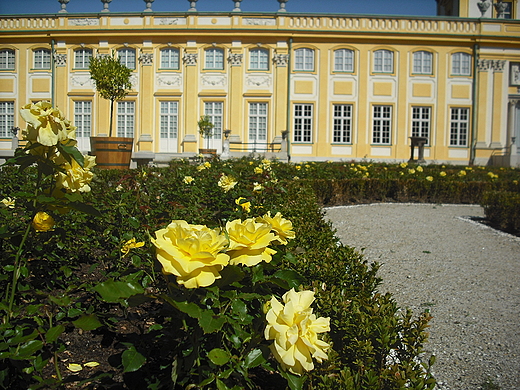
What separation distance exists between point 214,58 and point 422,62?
10989 mm

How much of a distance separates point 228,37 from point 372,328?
80.8ft

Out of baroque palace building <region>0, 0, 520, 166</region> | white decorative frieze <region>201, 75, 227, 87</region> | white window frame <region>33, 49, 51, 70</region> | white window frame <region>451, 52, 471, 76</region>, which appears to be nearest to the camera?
baroque palace building <region>0, 0, 520, 166</region>

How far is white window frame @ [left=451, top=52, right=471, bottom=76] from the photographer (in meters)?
25.3

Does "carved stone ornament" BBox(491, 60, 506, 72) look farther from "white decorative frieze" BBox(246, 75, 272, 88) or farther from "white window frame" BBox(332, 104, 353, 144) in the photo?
"white decorative frieze" BBox(246, 75, 272, 88)

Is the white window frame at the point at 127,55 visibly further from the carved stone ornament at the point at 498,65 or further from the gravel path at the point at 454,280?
the gravel path at the point at 454,280

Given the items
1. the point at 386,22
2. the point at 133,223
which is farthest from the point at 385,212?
the point at 386,22

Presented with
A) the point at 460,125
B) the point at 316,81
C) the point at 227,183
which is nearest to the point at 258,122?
the point at 316,81

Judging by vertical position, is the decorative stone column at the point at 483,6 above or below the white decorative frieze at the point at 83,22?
above

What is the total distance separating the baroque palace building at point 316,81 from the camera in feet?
81.5

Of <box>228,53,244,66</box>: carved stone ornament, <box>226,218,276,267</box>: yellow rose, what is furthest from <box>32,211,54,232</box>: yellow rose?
<box>228,53,244,66</box>: carved stone ornament

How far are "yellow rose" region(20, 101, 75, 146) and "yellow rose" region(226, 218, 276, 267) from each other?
0.76 m

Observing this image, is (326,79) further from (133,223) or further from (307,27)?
(133,223)

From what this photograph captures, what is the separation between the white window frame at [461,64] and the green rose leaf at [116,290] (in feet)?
89.0

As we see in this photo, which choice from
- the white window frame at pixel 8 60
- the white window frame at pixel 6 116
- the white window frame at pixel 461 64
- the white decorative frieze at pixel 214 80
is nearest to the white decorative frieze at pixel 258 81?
the white decorative frieze at pixel 214 80
